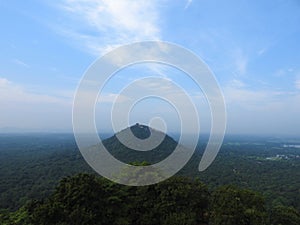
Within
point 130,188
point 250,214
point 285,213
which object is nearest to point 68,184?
point 130,188

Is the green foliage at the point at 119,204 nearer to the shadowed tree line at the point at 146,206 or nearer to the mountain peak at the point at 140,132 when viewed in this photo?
the shadowed tree line at the point at 146,206

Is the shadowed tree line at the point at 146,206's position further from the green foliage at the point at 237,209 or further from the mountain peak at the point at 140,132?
the mountain peak at the point at 140,132

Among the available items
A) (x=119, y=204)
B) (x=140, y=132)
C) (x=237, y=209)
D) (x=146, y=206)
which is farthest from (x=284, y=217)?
(x=140, y=132)

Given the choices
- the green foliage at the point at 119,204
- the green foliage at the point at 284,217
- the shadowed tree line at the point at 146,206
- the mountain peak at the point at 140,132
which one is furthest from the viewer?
the mountain peak at the point at 140,132

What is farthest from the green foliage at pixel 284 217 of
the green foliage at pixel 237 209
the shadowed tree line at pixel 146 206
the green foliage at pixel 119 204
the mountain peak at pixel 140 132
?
the mountain peak at pixel 140 132

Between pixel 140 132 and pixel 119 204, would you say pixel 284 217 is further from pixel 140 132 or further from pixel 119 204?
pixel 140 132

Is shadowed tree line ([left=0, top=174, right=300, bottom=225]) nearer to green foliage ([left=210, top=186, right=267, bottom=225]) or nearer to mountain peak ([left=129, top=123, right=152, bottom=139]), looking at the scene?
green foliage ([left=210, top=186, right=267, bottom=225])

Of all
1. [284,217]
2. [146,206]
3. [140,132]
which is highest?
[140,132]

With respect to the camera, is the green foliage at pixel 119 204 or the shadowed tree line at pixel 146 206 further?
the shadowed tree line at pixel 146 206

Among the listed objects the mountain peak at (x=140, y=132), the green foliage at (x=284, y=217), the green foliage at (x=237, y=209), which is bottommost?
Answer: the green foliage at (x=284, y=217)

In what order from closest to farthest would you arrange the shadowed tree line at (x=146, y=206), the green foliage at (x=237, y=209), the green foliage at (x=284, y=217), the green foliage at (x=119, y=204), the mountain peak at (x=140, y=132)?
the green foliage at (x=119, y=204)
the shadowed tree line at (x=146, y=206)
the green foliage at (x=237, y=209)
the green foliage at (x=284, y=217)
the mountain peak at (x=140, y=132)

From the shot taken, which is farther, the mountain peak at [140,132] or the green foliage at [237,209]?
the mountain peak at [140,132]

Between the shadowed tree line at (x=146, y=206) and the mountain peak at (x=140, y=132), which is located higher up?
the mountain peak at (x=140, y=132)

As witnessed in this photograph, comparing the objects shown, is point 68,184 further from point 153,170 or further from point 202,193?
point 202,193
